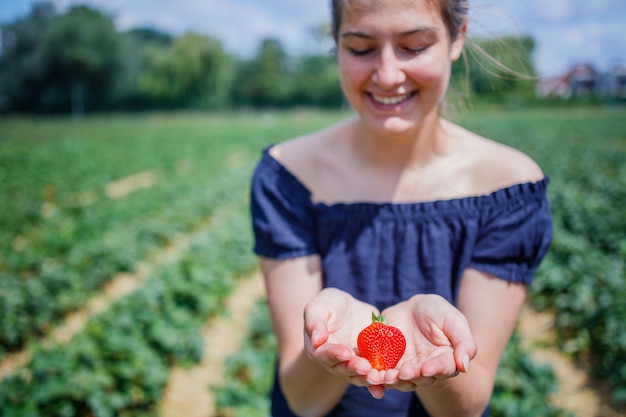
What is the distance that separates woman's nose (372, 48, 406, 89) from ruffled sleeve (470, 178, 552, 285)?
508 mm

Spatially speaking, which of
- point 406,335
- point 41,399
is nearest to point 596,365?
point 406,335

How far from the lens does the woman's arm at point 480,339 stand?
1.15 m

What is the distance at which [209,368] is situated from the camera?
371cm

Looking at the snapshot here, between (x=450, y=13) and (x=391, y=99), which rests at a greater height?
(x=450, y=13)

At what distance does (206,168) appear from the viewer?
13953 millimetres

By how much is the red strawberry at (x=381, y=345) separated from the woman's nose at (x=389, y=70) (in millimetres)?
655

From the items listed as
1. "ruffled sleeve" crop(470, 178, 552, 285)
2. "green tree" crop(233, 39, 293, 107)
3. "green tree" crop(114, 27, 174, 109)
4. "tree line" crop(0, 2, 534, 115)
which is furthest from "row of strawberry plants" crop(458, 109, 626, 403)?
"green tree" crop(233, 39, 293, 107)

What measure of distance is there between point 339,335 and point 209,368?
9.50 ft

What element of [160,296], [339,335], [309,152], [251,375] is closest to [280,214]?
[309,152]

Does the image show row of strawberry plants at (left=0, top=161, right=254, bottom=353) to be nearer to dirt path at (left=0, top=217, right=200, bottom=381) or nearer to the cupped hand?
dirt path at (left=0, top=217, right=200, bottom=381)

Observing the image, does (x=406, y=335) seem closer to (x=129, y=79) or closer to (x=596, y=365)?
(x=596, y=365)

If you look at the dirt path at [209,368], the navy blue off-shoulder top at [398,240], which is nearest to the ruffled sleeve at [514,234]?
the navy blue off-shoulder top at [398,240]

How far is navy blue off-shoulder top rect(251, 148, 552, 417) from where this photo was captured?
4.62 ft

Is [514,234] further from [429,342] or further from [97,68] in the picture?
[97,68]
